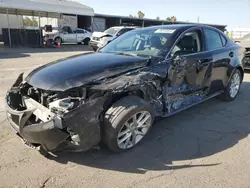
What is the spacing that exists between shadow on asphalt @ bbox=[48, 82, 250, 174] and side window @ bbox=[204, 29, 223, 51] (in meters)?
1.27

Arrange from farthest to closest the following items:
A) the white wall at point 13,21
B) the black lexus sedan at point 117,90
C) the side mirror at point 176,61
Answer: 1. the white wall at point 13,21
2. the side mirror at point 176,61
3. the black lexus sedan at point 117,90

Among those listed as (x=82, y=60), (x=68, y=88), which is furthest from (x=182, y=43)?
(x=68, y=88)

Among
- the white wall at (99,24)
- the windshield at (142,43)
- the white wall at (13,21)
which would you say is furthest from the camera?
the white wall at (99,24)

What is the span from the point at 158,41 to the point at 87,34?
21.0 meters

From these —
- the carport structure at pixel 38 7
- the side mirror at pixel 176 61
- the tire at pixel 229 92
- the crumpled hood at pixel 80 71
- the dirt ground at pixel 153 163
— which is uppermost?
the carport structure at pixel 38 7

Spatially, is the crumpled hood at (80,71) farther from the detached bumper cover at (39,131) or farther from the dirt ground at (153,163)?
the dirt ground at (153,163)

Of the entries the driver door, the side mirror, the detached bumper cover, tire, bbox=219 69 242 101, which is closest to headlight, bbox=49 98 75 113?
the detached bumper cover

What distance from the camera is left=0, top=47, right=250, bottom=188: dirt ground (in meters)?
2.64

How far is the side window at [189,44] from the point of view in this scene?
3.86 metres

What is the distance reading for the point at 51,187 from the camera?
252 cm

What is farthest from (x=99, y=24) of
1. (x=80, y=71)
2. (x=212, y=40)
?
(x=80, y=71)

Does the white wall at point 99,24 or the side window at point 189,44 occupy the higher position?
the white wall at point 99,24

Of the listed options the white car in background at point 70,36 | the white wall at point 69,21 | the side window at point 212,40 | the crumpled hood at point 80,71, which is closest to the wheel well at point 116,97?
the crumpled hood at point 80,71

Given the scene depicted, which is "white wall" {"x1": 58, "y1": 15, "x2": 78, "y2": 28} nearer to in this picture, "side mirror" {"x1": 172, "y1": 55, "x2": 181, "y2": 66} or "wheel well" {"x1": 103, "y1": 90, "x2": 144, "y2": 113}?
"side mirror" {"x1": 172, "y1": 55, "x2": 181, "y2": 66}
